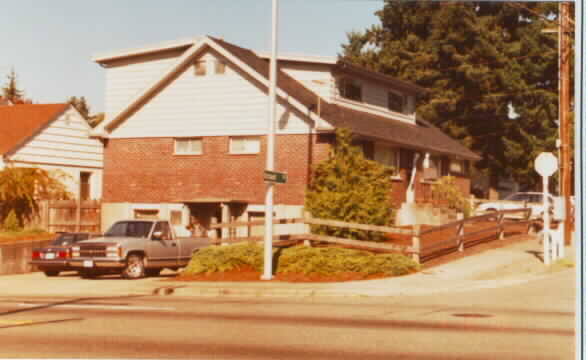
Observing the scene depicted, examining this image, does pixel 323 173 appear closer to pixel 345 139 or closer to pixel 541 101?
Result: pixel 345 139

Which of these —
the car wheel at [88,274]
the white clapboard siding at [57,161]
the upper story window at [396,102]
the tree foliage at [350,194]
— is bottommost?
the car wheel at [88,274]

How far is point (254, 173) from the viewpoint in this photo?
31594 millimetres

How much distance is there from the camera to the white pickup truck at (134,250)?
23.2m

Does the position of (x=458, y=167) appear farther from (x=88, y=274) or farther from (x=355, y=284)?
→ (x=355, y=284)

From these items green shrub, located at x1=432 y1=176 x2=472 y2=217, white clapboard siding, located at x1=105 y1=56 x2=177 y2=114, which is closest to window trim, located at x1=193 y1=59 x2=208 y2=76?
white clapboard siding, located at x1=105 y1=56 x2=177 y2=114

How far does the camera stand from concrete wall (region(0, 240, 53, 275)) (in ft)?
88.2

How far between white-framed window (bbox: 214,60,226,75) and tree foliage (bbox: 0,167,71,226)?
8.89m

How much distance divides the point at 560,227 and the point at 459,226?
2.96 metres

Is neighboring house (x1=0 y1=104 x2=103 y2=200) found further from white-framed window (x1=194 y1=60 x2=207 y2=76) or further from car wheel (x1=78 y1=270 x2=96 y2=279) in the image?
car wheel (x1=78 y1=270 x2=96 y2=279)

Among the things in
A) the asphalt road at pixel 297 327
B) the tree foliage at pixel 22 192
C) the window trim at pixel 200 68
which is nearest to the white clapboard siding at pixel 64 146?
the tree foliage at pixel 22 192

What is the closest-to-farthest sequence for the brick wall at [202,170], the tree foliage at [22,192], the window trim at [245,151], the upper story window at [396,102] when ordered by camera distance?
the brick wall at [202,170], the window trim at [245,151], the tree foliage at [22,192], the upper story window at [396,102]

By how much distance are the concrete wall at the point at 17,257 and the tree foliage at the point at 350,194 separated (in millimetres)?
9848

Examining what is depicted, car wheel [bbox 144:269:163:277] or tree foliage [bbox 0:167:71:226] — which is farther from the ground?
tree foliage [bbox 0:167:71:226]

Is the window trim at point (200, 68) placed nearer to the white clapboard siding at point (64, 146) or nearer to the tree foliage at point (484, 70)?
the white clapboard siding at point (64, 146)
